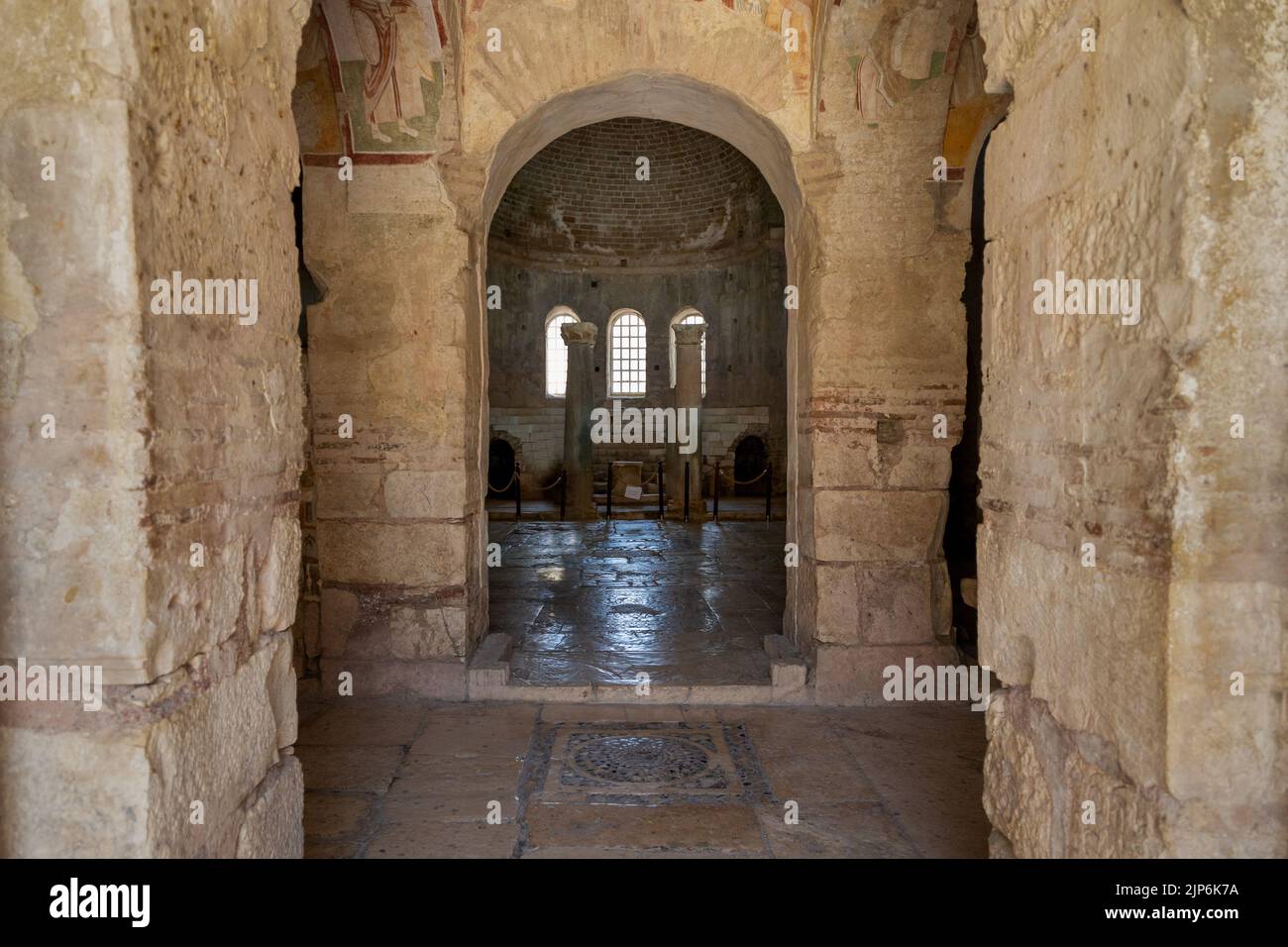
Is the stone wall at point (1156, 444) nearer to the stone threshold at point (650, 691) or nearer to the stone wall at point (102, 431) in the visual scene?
the stone wall at point (102, 431)

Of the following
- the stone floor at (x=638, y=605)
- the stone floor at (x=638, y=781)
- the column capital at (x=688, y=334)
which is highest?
the column capital at (x=688, y=334)

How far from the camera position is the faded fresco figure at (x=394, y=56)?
4.40 meters

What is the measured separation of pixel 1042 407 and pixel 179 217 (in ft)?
6.90

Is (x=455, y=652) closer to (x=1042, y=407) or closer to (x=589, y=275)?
(x=1042, y=407)

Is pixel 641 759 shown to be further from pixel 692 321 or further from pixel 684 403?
pixel 692 321

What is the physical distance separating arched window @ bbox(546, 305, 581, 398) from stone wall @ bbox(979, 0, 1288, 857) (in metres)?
16.7

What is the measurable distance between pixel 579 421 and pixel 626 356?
5560 millimetres

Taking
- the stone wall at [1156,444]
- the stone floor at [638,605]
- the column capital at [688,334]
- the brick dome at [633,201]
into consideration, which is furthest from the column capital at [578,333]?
the stone wall at [1156,444]

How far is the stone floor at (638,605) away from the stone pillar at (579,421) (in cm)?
242

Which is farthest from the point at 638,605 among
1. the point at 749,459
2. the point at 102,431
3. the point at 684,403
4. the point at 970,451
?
the point at 749,459

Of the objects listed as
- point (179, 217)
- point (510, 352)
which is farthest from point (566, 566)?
point (510, 352)

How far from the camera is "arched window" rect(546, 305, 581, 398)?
60.7 ft

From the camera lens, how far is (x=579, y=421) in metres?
13.7

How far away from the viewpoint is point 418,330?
15.1 ft
